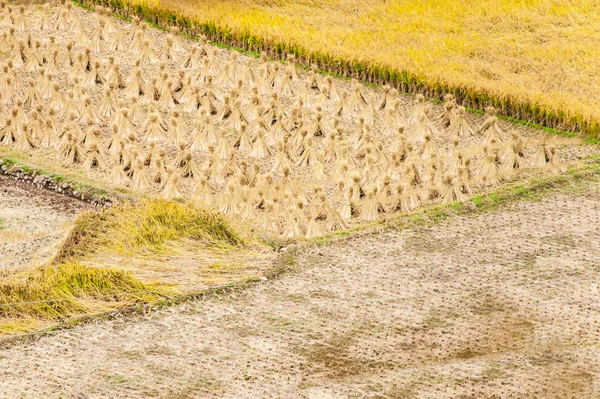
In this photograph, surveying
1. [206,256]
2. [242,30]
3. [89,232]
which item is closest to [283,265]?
[206,256]

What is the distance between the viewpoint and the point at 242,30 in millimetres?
13672

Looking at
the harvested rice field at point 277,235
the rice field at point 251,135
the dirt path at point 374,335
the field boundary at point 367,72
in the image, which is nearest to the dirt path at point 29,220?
the harvested rice field at point 277,235

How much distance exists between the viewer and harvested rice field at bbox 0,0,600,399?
7492 mm

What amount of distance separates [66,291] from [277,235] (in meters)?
1.82

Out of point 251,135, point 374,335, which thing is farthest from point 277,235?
point 251,135

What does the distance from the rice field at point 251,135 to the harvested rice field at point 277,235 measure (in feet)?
0.08

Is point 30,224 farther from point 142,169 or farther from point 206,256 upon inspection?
point 206,256

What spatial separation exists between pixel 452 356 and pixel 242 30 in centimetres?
687

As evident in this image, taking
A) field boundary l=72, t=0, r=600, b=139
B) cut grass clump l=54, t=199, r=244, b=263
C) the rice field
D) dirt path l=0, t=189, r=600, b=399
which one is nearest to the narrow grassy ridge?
cut grass clump l=54, t=199, r=244, b=263

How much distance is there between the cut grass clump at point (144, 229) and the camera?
9000 mm

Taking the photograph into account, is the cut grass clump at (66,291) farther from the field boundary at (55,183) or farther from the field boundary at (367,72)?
the field boundary at (367,72)

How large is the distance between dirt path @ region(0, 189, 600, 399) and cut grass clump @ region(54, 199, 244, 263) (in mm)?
728

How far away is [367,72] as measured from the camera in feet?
41.8

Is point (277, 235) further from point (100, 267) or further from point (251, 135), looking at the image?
point (251, 135)
